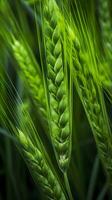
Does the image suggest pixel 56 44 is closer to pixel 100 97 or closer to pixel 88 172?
pixel 100 97

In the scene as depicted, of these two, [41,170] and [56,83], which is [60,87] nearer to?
[56,83]

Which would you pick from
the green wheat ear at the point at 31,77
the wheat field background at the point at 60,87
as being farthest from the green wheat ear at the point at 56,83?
the green wheat ear at the point at 31,77

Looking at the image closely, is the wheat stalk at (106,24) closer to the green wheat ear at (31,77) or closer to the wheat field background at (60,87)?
the wheat field background at (60,87)

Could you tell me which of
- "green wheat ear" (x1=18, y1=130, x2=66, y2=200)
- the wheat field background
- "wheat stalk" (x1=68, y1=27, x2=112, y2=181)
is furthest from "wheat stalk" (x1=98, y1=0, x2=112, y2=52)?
"green wheat ear" (x1=18, y1=130, x2=66, y2=200)

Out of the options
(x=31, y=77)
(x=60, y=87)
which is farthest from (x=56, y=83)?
(x=31, y=77)

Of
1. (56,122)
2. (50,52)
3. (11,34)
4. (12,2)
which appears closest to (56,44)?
(50,52)

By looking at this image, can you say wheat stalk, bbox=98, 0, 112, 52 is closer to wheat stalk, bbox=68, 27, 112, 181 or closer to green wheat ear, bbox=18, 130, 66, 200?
wheat stalk, bbox=68, 27, 112, 181
